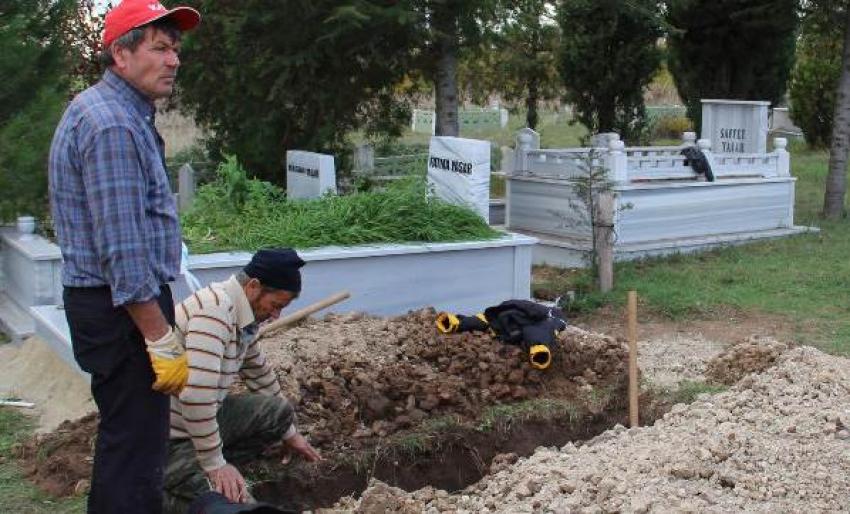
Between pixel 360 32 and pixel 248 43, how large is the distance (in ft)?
5.56

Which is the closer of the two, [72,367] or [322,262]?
[72,367]

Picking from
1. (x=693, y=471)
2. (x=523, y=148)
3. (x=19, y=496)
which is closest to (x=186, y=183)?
(x=523, y=148)

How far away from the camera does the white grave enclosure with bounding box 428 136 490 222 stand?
10148 millimetres

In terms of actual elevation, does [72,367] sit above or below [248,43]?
below

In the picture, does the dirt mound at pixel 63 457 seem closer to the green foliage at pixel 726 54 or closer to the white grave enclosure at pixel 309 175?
the white grave enclosure at pixel 309 175

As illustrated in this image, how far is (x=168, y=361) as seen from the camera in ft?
11.3

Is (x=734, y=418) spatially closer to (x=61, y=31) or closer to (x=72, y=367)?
(x=72, y=367)

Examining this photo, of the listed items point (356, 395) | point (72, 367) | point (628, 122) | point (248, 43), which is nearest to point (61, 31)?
point (248, 43)

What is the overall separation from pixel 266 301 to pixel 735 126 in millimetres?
13726

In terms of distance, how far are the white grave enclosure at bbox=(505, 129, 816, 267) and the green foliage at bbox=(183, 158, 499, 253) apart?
298 centimetres

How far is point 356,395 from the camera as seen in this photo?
20.6 feet

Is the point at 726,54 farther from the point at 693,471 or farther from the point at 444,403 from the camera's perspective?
the point at 693,471

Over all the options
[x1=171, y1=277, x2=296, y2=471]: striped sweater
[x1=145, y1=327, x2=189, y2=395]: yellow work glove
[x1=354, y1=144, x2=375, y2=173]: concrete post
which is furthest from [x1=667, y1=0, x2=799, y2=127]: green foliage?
[x1=145, y1=327, x2=189, y2=395]: yellow work glove

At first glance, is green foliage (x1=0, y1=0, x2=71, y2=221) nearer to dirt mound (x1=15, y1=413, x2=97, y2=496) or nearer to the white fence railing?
dirt mound (x1=15, y1=413, x2=97, y2=496)
